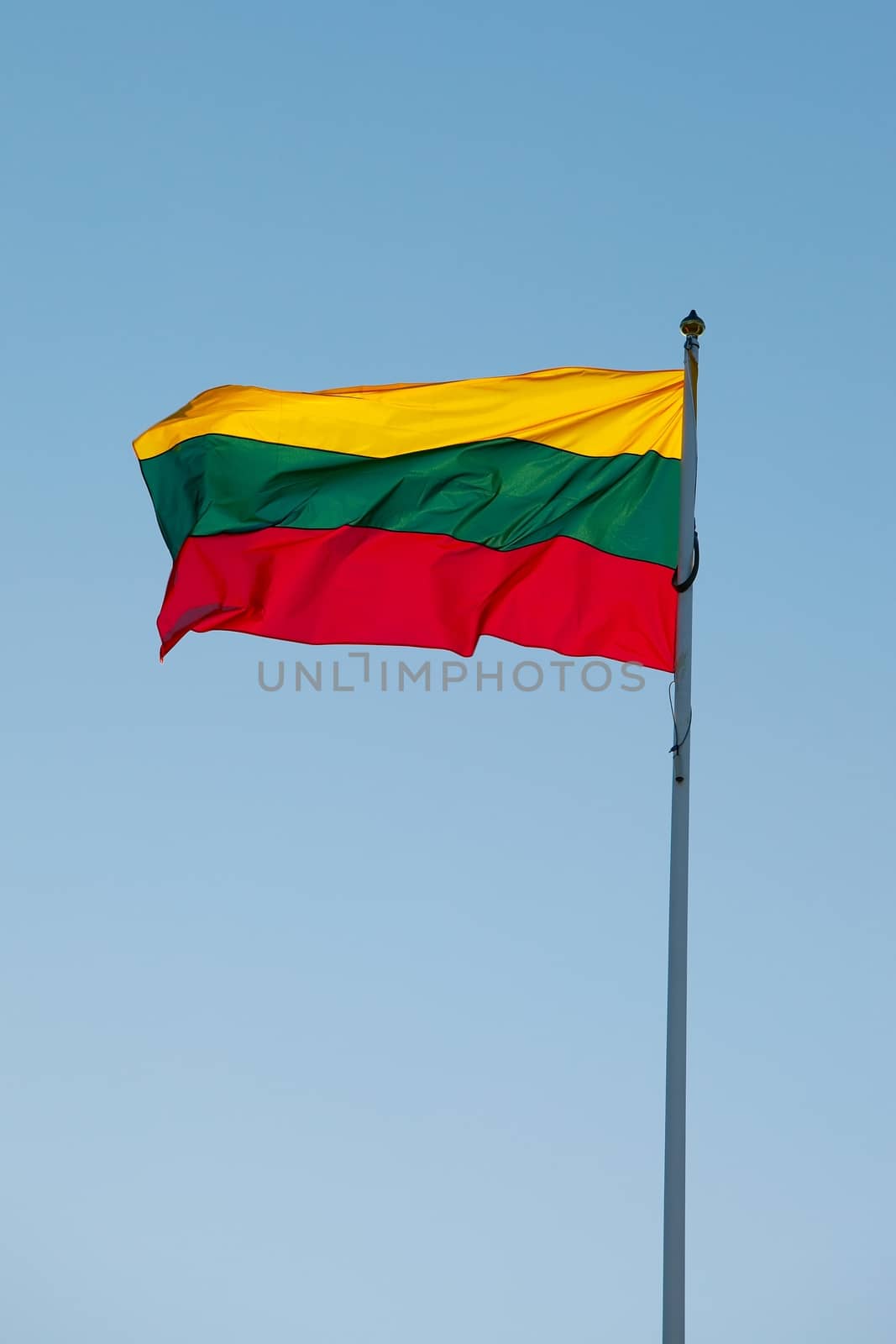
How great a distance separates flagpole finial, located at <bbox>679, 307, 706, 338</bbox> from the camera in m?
15.4

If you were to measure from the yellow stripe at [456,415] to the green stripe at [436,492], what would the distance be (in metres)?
0.09

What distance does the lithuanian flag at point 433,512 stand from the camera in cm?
1587

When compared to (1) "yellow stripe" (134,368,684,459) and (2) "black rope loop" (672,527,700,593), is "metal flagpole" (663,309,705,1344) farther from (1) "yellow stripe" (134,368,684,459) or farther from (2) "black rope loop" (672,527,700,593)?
(1) "yellow stripe" (134,368,684,459)

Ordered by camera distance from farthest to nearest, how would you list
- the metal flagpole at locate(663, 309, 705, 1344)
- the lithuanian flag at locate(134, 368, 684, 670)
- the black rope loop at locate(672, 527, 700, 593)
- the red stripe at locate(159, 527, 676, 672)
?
the lithuanian flag at locate(134, 368, 684, 670)
the red stripe at locate(159, 527, 676, 672)
the black rope loop at locate(672, 527, 700, 593)
the metal flagpole at locate(663, 309, 705, 1344)

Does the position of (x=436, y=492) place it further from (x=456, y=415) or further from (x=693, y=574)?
(x=693, y=574)

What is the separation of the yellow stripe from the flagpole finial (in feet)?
2.73

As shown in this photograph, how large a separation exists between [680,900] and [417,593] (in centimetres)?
378

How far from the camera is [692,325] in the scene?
50.6 feet

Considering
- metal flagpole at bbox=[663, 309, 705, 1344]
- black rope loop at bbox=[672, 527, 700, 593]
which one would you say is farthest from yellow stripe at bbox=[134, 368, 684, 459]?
black rope loop at bbox=[672, 527, 700, 593]

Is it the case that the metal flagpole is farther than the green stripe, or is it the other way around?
the green stripe

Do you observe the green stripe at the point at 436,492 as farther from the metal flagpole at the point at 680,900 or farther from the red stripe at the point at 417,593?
the metal flagpole at the point at 680,900

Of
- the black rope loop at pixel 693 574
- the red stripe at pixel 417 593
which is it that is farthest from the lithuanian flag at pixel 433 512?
the black rope loop at pixel 693 574

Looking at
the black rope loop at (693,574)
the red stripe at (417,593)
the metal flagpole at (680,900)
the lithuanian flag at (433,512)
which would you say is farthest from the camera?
the lithuanian flag at (433,512)

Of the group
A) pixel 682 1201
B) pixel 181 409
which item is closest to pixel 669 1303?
pixel 682 1201
